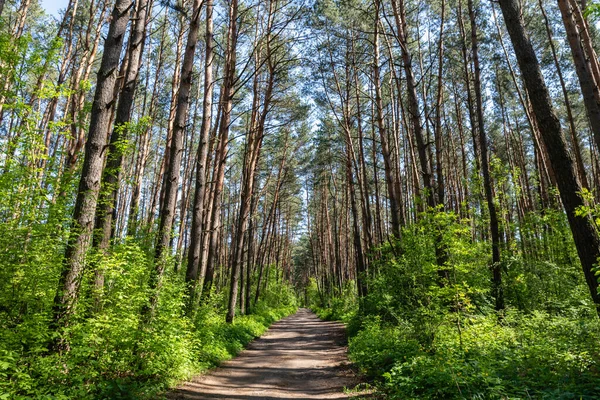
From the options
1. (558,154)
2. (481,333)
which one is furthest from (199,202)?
(558,154)

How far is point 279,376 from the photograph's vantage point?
7449mm

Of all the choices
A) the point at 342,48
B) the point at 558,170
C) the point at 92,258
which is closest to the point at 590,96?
the point at 558,170

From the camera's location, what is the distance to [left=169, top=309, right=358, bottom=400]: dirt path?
600cm

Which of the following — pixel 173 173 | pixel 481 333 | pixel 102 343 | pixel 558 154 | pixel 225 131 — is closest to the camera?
pixel 102 343

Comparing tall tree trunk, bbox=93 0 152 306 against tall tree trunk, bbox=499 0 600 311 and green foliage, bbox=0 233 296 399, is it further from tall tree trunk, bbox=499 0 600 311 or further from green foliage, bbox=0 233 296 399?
tall tree trunk, bbox=499 0 600 311

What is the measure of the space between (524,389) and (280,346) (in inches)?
348

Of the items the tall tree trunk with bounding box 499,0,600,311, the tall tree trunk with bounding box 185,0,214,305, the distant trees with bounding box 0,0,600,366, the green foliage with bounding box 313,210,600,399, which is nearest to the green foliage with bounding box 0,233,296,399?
the distant trees with bounding box 0,0,600,366

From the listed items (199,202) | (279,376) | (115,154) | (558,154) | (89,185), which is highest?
(199,202)

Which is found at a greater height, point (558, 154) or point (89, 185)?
point (558, 154)

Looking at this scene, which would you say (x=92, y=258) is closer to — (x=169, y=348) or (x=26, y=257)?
(x=26, y=257)

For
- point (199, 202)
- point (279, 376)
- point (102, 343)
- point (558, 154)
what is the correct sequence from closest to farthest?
point (102, 343) < point (558, 154) < point (279, 376) < point (199, 202)

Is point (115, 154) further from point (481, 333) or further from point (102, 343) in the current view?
point (481, 333)

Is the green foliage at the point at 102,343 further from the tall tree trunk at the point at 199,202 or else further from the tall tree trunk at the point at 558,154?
the tall tree trunk at the point at 558,154

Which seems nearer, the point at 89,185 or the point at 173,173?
the point at 89,185
